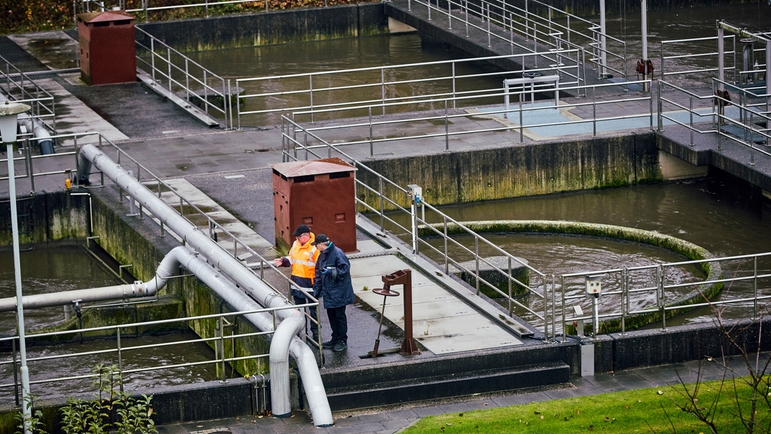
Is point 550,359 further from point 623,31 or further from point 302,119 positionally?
point 623,31

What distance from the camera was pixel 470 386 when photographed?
1836 centimetres

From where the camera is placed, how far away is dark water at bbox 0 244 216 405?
2016cm

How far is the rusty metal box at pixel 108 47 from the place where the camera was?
34375 mm

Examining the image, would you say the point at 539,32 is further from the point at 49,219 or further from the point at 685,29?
the point at 49,219

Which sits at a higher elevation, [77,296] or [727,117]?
[727,117]

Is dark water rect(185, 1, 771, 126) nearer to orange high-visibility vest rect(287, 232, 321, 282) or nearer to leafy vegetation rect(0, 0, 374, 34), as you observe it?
leafy vegetation rect(0, 0, 374, 34)

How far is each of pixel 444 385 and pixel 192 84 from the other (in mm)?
19974

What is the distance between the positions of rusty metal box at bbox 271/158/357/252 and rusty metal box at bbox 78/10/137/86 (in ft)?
44.1

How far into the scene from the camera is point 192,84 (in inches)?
1452

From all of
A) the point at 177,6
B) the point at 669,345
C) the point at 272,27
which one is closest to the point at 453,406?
the point at 669,345

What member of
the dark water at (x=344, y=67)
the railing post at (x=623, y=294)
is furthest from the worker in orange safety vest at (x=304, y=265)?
the dark water at (x=344, y=67)

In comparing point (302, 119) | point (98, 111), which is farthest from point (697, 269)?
point (98, 111)

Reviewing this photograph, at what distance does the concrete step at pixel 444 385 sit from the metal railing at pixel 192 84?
1298 centimetres

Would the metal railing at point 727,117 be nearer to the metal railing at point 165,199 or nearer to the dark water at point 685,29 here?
the dark water at point 685,29
